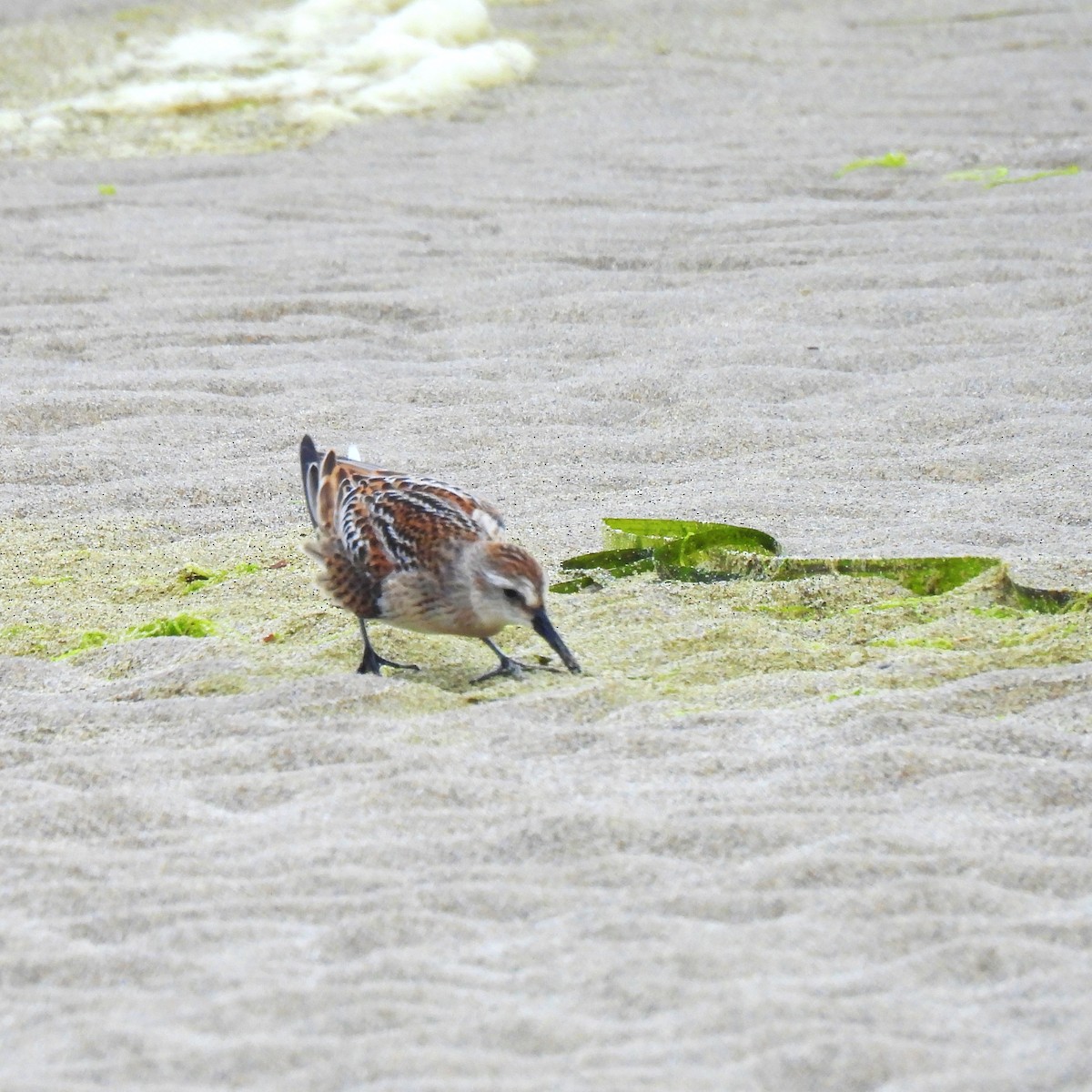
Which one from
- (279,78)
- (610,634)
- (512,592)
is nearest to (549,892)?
(512,592)

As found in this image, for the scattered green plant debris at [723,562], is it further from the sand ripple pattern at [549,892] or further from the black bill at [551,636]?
the sand ripple pattern at [549,892]

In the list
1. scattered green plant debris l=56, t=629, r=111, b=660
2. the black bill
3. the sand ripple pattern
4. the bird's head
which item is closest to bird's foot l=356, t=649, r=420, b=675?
the sand ripple pattern

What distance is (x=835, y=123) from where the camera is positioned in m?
10.6

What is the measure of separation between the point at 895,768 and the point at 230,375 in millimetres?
4277

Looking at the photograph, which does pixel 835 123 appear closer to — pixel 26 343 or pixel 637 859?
pixel 26 343

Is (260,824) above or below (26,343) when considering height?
below

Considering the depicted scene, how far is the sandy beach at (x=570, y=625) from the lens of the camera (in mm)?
2975

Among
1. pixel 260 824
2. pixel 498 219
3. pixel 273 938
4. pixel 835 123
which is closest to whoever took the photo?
pixel 273 938

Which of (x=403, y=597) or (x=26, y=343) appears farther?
(x=26, y=343)

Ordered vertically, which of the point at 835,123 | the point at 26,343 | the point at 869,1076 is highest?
the point at 835,123

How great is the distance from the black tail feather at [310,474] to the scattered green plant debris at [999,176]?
17.1ft

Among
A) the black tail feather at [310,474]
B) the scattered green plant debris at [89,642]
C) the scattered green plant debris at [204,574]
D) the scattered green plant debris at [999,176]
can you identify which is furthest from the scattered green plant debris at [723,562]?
the scattered green plant debris at [999,176]

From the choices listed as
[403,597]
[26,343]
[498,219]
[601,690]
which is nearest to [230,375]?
[26,343]

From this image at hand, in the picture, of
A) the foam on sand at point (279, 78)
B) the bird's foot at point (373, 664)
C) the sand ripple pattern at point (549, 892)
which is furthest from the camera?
the foam on sand at point (279, 78)
